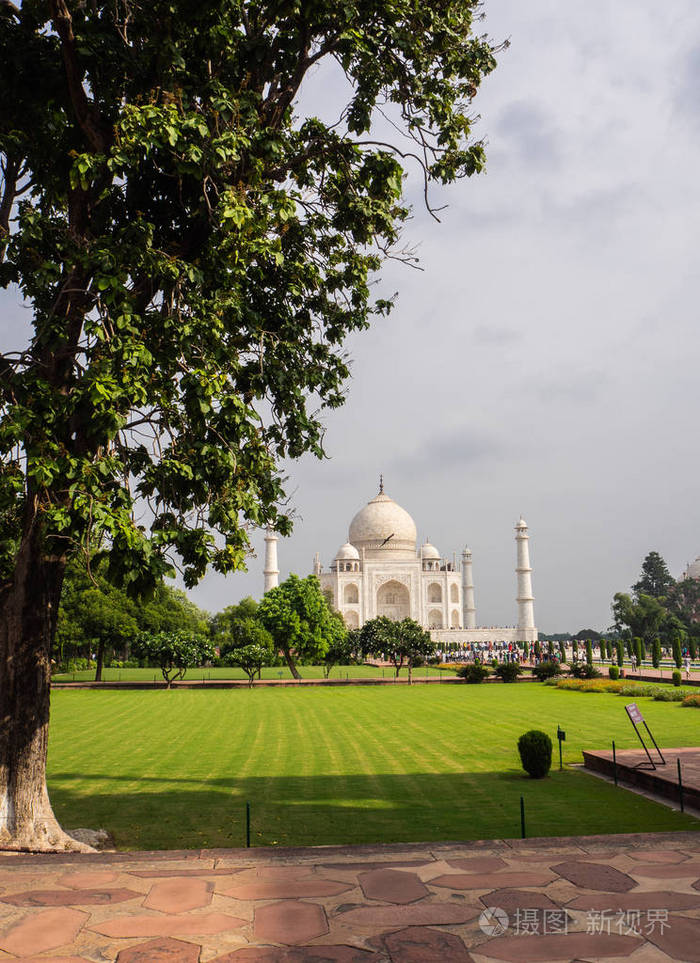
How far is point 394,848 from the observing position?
5.46 meters

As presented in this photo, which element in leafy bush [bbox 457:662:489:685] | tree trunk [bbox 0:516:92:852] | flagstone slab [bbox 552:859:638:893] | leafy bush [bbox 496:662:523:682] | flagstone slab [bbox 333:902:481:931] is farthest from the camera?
leafy bush [bbox 496:662:523:682]

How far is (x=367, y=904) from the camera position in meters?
4.23

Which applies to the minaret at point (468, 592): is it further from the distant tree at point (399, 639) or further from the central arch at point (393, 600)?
the distant tree at point (399, 639)

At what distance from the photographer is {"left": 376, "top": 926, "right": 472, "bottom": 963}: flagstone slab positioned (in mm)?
3492

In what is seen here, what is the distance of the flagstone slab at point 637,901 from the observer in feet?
13.5

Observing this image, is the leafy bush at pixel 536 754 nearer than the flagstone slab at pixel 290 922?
No

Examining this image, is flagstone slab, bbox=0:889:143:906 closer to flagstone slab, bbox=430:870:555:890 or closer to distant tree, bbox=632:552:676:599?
flagstone slab, bbox=430:870:555:890

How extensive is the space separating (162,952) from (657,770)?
7.26m

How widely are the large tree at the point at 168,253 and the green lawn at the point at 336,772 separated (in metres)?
2.29

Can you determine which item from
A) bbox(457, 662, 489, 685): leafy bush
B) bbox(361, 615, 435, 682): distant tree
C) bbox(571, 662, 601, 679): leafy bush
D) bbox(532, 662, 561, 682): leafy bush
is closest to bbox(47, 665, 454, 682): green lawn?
bbox(361, 615, 435, 682): distant tree

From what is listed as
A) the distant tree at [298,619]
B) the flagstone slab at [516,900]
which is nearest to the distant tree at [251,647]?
the distant tree at [298,619]

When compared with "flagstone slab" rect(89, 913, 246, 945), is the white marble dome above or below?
above

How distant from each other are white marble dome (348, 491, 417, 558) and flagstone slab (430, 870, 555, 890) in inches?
2512

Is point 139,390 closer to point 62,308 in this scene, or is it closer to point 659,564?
point 62,308
